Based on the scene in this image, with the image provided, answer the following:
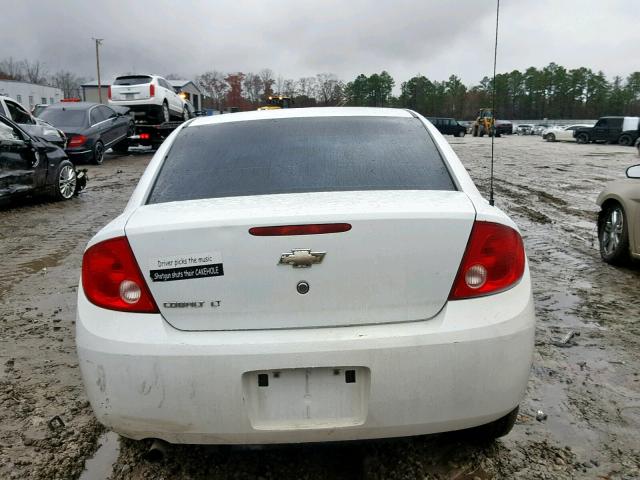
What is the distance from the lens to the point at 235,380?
1939mm

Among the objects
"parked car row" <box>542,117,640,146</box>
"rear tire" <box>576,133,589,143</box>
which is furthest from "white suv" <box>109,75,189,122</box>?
"rear tire" <box>576,133,589,143</box>

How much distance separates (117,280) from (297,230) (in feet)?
2.29

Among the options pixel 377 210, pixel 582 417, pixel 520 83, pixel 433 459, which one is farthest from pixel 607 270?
pixel 520 83

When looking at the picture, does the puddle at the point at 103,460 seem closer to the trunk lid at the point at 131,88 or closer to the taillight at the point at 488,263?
the taillight at the point at 488,263

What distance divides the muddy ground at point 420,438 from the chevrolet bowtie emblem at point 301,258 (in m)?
0.95

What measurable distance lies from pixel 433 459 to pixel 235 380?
3.41 feet

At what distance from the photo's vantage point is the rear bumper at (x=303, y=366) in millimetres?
1946

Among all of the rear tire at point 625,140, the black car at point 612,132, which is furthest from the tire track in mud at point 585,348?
the black car at point 612,132

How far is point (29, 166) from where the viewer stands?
9.38 m

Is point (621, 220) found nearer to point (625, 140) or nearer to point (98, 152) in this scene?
point (98, 152)

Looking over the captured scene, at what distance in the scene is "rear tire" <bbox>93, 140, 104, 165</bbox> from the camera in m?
17.3

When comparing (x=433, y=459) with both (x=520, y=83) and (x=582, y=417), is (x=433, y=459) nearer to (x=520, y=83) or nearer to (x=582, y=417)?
(x=582, y=417)

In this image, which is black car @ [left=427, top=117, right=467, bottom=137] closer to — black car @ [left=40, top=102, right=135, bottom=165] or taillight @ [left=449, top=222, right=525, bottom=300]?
black car @ [left=40, top=102, right=135, bottom=165]

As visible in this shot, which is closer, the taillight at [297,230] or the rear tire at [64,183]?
the taillight at [297,230]
